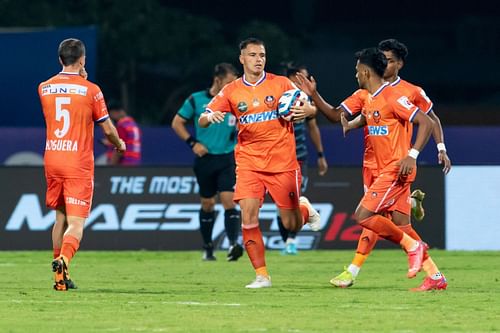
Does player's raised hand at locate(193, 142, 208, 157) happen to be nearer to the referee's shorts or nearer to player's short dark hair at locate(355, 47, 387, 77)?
the referee's shorts

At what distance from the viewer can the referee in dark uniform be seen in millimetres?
18297

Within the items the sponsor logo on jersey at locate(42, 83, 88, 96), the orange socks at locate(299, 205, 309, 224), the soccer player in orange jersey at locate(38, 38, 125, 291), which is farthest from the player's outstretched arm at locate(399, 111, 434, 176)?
the sponsor logo on jersey at locate(42, 83, 88, 96)

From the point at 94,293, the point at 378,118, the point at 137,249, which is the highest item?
the point at 378,118

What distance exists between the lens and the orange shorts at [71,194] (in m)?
13.2

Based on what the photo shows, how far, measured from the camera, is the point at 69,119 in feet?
43.5

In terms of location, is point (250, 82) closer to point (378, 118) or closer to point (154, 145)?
point (378, 118)

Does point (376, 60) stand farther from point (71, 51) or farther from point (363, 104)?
point (71, 51)

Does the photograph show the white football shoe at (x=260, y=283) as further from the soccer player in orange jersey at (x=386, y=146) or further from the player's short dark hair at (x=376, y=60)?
the player's short dark hair at (x=376, y=60)

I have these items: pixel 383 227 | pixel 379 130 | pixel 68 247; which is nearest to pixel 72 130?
pixel 68 247

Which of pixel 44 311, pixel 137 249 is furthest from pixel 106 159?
pixel 44 311

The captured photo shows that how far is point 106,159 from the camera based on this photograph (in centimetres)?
2394

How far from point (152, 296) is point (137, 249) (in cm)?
768

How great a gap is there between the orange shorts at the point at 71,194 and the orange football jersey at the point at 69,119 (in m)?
0.05

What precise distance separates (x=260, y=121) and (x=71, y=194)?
178 cm
